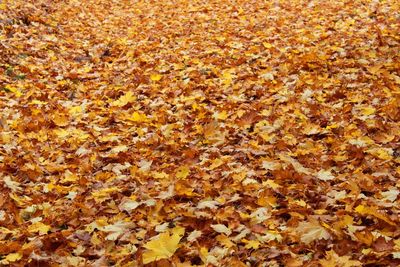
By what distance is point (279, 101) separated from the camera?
16.6 feet

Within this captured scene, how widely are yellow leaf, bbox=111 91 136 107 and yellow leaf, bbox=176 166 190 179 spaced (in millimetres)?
1959

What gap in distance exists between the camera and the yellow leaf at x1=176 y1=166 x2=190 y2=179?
12.4ft

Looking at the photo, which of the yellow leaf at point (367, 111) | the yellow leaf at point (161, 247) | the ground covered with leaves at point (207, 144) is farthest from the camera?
the yellow leaf at point (367, 111)

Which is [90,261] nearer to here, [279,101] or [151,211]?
[151,211]

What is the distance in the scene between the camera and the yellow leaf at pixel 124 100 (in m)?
5.56

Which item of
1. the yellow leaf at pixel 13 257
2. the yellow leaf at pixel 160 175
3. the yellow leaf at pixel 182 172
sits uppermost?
the yellow leaf at pixel 182 172

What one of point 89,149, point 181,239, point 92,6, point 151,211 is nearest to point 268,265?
point 181,239

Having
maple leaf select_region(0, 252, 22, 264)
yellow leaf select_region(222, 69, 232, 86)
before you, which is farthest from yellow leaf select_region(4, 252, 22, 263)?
yellow leaf select_region(222, 69, 232, 86)

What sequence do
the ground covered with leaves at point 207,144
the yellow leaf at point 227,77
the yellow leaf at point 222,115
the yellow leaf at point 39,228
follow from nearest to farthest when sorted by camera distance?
the ground covered with leaves at point 207,144 → the yellow leaf at point 39,228 → the yellow leaf at point 222,115 → the yellow leaf at point 227,77

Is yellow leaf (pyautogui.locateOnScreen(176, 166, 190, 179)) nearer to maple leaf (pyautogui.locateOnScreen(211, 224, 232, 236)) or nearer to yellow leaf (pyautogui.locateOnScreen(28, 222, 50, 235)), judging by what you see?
maple leaf (pyautogui.locateOnScreen(211, 224, 232, 236))

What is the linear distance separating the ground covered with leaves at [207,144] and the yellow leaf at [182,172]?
0.01 metres

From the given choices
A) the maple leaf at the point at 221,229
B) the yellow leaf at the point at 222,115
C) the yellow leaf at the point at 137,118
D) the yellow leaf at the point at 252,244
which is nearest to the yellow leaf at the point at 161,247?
the maple leaf at the point at 221,229

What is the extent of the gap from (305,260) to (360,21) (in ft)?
19.3

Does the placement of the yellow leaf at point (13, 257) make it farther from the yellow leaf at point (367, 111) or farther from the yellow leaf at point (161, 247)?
the yellow leaf at point (367, 111)
